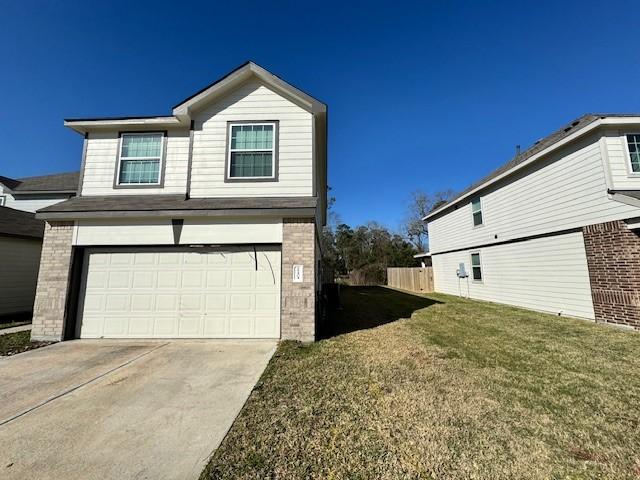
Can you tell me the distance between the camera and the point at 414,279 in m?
20.8

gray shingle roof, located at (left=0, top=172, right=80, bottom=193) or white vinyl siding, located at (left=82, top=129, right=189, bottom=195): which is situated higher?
gray shingle roof, located at (left=0, top=172, right=80, bottom=193)

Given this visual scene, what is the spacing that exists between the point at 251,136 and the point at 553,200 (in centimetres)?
1042

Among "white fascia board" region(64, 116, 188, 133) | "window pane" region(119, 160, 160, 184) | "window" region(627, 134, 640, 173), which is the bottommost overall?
"window pane" region(119, 160, 160, 184)

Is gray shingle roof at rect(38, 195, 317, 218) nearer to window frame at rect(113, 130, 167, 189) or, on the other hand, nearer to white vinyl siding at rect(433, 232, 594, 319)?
window frame at rect(113, 130, 167, 189)

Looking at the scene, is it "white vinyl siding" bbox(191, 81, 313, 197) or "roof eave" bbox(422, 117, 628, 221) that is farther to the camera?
"roof eave" bbox(422, 117, 628, 221)

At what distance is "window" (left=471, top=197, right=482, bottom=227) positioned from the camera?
1410 cm

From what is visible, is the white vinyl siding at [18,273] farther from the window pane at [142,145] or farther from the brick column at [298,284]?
the brick column at [298,284]

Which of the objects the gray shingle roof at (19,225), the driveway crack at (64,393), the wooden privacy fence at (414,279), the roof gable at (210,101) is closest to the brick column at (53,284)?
the driveway crack at (64,393)

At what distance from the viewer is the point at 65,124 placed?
8.01 m

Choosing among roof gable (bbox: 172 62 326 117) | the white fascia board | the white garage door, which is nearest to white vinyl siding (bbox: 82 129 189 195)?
the white fascia board

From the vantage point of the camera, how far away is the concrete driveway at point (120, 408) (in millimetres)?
2557

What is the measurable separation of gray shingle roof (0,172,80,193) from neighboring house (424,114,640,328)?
71.9ft

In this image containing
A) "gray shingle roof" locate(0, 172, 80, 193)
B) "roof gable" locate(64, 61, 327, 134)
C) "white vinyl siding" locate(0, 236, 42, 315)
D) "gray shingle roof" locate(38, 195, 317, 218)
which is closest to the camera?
"gray shingle roof" locate(38, 195, 317, 218)

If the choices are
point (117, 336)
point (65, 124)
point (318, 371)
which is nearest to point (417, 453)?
point (318, 371)
